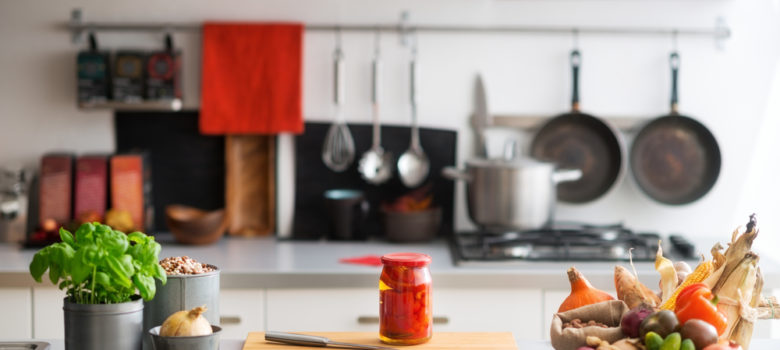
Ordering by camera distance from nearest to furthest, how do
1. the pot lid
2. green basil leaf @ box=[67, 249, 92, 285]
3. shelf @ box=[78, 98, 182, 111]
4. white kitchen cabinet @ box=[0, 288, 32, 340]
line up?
green basil leaf @ box=[67, 249, 92, 285] < white kitchen cabinet @ box=[0, 288, 32, 340] < the pot lid < shelf @ box=[78, 98, 182, 111]

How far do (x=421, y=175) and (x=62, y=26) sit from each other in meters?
1.30

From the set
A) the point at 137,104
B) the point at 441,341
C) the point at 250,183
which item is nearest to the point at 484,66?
the point at 250,183

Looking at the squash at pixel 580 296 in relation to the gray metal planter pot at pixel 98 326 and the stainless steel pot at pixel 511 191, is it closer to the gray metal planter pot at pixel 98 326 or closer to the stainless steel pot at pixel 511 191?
the gray metal planter pot at pixel 98 326

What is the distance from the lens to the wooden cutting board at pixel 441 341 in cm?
151

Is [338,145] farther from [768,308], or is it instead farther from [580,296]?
[768,308]

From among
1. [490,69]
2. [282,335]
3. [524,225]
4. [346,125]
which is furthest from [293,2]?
[282,335]

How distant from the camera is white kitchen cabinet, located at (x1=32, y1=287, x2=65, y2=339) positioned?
2357 millimetres

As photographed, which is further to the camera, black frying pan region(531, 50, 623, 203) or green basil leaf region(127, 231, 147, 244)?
black frying pan region(531, 50, 623, 203)

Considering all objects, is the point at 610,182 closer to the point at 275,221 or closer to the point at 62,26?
the point at 275,221

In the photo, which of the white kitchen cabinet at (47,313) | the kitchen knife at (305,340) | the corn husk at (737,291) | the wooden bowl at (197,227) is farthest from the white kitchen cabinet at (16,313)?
the corn husk at (737,291)

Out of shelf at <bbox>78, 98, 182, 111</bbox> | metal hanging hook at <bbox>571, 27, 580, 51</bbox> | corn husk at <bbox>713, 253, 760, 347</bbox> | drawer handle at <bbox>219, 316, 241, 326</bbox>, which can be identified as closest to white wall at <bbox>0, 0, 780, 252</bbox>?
metal hanging hook at <bbox>571, 27, 580, 51</bbox>

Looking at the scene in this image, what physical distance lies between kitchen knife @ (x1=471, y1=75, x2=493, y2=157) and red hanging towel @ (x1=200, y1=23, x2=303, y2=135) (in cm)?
59

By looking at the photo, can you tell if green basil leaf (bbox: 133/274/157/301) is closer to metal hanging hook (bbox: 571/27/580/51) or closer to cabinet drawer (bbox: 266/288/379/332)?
cabinet drawer (bbox: 266/288/379/332)

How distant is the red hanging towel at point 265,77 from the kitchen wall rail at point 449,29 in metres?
0.11
